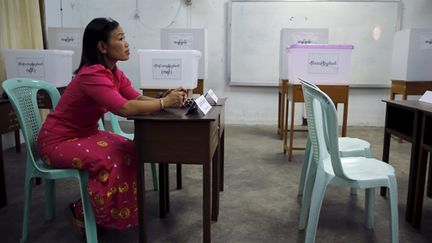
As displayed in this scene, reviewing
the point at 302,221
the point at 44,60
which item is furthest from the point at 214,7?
the point at 302,221

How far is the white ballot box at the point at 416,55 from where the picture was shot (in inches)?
142

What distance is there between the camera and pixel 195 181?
2697 mm

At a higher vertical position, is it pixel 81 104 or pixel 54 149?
pixel 81 104

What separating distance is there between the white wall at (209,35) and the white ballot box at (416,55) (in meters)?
1.29

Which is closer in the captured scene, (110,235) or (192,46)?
(110,235)

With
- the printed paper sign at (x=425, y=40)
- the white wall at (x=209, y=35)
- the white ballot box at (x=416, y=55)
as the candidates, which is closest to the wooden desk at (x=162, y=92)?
the white wall at (x=209, y=35)

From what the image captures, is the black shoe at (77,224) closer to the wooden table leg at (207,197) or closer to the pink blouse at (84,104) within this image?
the pink blouse at (84,104)

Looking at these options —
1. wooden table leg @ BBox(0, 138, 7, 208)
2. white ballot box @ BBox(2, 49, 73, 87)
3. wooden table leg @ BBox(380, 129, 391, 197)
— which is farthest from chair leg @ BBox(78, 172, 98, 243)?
wooden table leg @ BBox(380, 129, 391, 197)

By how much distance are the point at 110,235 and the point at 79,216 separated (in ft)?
0.63

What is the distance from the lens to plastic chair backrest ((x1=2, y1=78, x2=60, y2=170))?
5.47ft

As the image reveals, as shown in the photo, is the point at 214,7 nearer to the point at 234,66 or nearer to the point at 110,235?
the point at 234,66

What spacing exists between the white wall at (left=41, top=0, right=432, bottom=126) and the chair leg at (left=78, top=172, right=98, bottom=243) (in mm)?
3664

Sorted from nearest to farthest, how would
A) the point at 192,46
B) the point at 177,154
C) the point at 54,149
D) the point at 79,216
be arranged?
the point at 177,154 < the point at 54,149 < the point at 79,216 < the point at 192,46

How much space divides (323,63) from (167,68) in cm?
133
